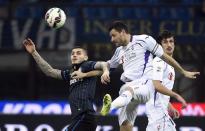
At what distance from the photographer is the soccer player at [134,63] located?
37.5 feet

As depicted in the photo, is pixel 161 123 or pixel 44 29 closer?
pixel 161 123

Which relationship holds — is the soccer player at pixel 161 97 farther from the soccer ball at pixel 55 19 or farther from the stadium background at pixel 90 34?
the stadium background at pixel 90 34

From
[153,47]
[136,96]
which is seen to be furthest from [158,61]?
[136,96]

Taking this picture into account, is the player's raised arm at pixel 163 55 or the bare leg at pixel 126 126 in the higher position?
Answer: the player's raised arm at pixel 163 55

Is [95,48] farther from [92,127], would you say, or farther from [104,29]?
[92,127]

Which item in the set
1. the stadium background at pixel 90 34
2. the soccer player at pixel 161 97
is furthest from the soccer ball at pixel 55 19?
the stadium background at pixel 90 34

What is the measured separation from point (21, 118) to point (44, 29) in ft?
12.2

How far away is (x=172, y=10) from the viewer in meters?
18.0

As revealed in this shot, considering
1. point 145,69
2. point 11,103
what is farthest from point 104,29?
point 145,69

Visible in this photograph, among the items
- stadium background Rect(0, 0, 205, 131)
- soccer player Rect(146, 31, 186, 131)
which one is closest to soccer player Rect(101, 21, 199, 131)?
soccer player Rect(146, 31, 186, 131)

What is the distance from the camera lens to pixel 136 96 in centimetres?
1143

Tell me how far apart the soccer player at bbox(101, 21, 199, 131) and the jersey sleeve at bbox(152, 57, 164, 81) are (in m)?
0.08

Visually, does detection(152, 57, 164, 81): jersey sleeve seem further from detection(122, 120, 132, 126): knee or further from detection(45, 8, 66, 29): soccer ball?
detection(45, 8, 66, 29): soccer ball

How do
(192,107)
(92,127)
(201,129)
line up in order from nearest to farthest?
(92,127) < (201,129) < (192,107)
